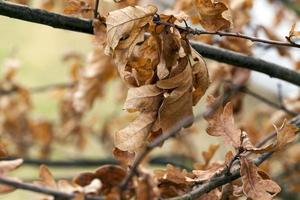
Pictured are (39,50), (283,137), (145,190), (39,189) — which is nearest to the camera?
(145,190)

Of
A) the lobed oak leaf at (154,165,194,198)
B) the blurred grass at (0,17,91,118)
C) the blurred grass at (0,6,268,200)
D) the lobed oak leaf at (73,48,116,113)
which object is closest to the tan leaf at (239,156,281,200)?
the lobed oak leaf at (154,165,194,198)

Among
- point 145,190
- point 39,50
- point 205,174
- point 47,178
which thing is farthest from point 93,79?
point 39,50

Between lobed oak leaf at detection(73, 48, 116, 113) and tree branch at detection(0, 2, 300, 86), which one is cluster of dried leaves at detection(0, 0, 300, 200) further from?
lobed oak leaf at detection(73, 48, 116, 113)

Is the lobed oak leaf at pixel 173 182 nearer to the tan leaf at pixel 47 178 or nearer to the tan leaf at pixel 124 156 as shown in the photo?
the tan leaf at pixel 124 156

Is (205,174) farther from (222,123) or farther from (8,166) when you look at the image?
(8,166)

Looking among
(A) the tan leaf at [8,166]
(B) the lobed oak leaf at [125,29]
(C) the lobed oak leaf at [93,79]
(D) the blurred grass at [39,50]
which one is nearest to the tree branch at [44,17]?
(B) the lobed oak leaf at [125,29]

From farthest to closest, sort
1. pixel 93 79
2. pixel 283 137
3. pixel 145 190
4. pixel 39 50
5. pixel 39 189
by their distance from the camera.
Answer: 1. pixel 39 50
2. pixel 93 79
3. pixel 39 189
4. pixel 283 137
5. pixel 145 190
